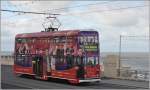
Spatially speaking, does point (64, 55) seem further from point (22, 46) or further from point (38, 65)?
point (22, 46)

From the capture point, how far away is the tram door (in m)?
36.2

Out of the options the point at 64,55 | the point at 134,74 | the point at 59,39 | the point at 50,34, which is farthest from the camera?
the point at 134,74

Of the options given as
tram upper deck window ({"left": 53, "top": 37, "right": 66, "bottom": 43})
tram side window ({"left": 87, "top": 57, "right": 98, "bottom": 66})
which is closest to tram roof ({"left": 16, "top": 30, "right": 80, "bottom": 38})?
tram upper deck window ({"left": 53, "top": 37, "right": 66, "bottom": 43})

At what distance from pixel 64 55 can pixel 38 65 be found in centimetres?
340

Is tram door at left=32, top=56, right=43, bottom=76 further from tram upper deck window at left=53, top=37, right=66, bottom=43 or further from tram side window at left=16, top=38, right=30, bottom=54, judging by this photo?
tram upper deck window at left=53, top=37, right=66, bottom=43

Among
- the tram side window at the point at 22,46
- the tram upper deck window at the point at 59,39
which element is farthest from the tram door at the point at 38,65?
the tram upper deck window at the point at 59,39

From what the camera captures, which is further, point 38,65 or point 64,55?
point 38,65

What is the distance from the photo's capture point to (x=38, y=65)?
3647 cm

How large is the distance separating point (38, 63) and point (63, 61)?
323cm

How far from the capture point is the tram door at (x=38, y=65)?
3622 cm

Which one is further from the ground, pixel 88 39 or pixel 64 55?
pixel 88 39

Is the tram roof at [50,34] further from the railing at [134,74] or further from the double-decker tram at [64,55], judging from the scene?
the railing at [134,74]

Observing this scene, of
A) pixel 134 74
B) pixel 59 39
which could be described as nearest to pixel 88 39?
pixel 59 39

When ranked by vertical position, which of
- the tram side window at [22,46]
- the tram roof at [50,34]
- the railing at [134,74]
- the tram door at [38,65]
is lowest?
the railing at [134,74]
